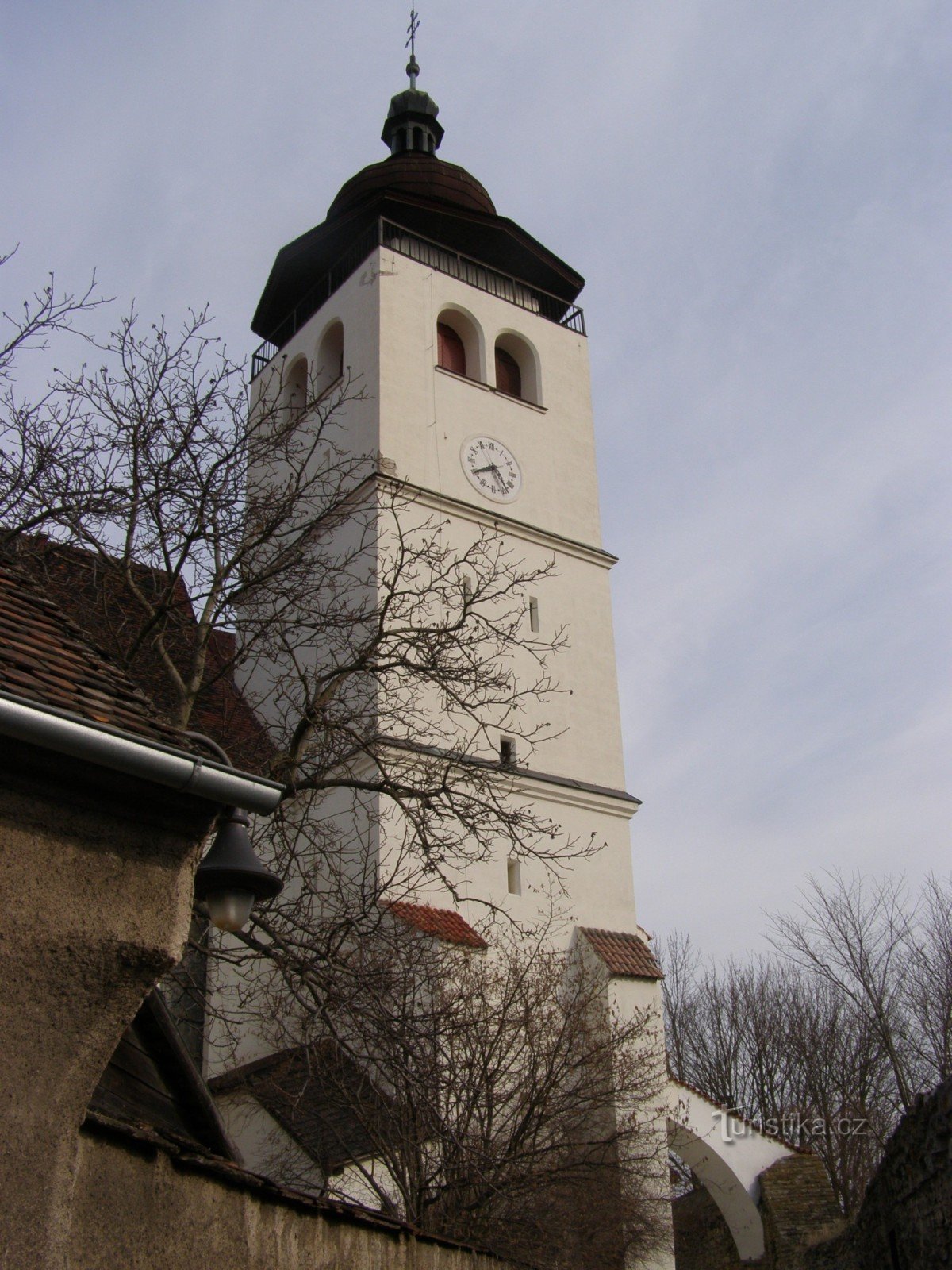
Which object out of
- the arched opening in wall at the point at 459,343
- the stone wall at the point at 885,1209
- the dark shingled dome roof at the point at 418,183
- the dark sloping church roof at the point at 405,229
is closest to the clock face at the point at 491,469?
the arched opening in wall at the point at 459,343

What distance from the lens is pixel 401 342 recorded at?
70.2 ft

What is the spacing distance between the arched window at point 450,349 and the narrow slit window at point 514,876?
28.7 ft

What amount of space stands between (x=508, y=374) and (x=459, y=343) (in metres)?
1.05

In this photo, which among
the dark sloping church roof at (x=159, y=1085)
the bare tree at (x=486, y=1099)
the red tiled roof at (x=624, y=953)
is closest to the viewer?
the dark sloping church roof at (x=159, y=1085)

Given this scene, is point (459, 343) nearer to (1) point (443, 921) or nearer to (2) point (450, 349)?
(2) point (450, 349)

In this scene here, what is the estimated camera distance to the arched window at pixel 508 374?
23344 millimetres

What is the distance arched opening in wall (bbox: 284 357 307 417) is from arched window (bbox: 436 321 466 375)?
2.70 metres

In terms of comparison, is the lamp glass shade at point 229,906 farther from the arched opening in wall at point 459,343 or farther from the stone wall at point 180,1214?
the arched opening in wall at point 459,343

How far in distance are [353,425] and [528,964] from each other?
983cm

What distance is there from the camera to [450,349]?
2302cm

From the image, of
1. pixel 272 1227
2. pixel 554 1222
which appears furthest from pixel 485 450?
pixel 272 1227

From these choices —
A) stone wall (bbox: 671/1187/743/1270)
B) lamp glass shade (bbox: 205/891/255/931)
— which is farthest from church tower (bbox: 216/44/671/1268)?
lamp glass shade (bbox: 205/891/255/931)

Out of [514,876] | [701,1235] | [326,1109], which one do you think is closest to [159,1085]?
[326,1109]

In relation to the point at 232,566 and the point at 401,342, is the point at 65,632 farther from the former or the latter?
the point at 401,342
